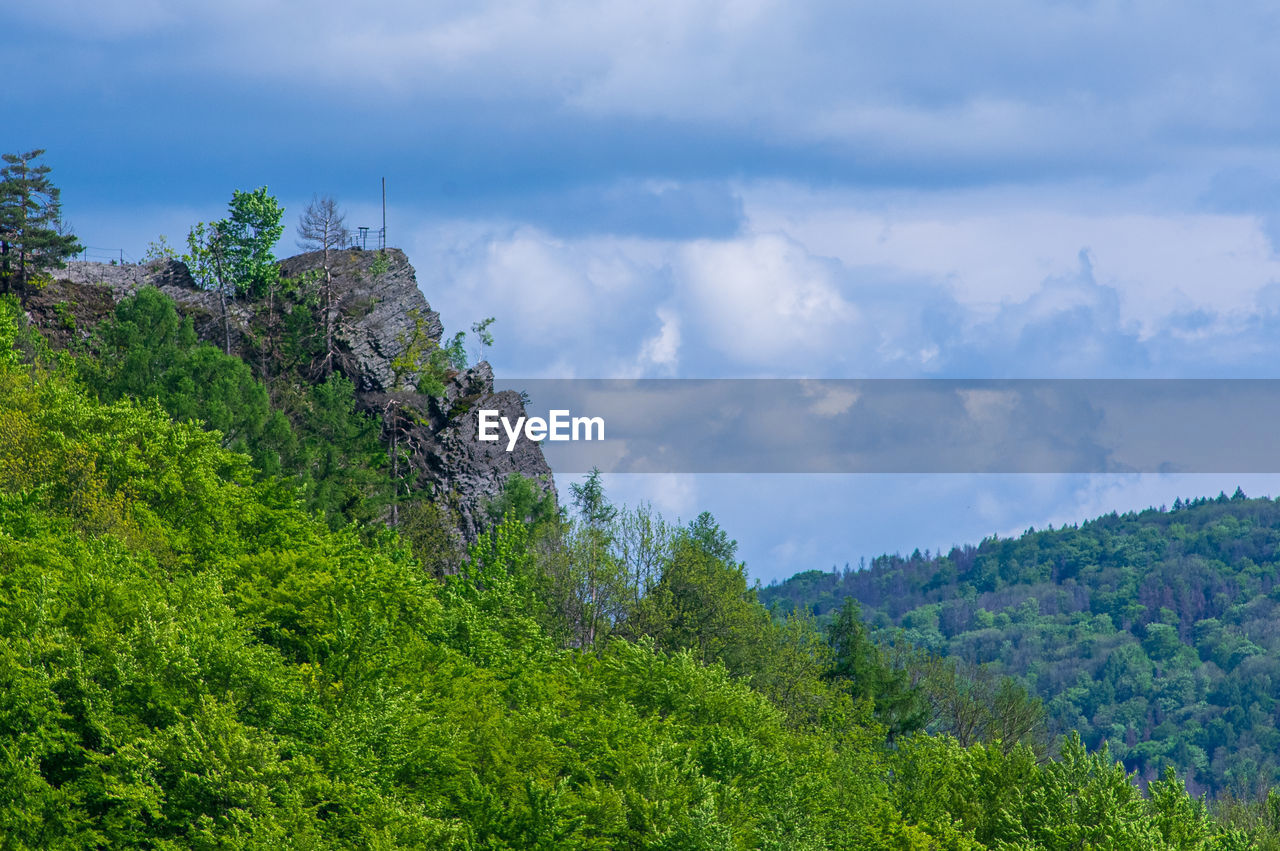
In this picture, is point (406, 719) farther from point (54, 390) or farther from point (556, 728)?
point (54, 390)

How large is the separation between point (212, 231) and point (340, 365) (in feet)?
53.4

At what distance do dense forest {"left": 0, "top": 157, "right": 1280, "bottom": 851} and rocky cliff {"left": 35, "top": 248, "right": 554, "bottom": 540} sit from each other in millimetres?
9664

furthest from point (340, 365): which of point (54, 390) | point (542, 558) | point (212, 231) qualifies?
point (54, 390)

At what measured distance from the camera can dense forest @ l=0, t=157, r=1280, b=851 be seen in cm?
4259

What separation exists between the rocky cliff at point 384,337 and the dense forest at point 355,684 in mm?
9664

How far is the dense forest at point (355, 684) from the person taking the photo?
42594 millimetres

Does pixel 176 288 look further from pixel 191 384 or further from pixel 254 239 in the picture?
pixel 191 384

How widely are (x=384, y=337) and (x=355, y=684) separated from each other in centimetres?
6041

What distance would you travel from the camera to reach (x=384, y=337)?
108 meters

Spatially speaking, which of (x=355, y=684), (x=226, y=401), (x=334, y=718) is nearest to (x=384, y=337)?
(x=226, y=401)

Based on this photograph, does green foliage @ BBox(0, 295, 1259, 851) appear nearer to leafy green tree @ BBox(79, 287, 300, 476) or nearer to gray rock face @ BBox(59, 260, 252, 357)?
leafy green tree @ BBox(79, 287, 300, 476)

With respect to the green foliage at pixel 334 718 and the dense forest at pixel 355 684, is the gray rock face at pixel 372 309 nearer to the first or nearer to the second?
the dense forest at pixel 355 684

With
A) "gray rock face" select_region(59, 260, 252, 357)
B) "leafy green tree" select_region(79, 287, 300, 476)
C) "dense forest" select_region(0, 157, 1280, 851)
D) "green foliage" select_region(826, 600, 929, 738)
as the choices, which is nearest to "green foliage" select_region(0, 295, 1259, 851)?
"dense forest" select_region(0, 157, 1280, 851)

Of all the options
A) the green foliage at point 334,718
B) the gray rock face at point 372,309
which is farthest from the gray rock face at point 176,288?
the green foliage at point 334,718
